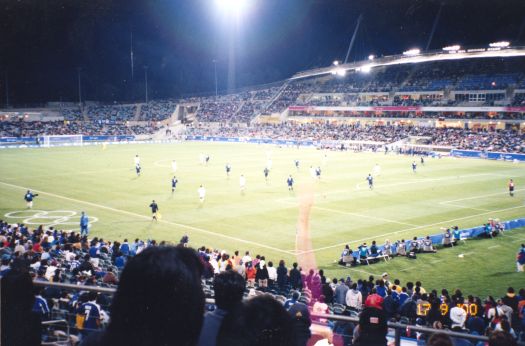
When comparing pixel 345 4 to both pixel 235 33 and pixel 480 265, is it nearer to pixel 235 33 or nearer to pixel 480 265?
pixel 235 33

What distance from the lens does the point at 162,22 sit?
118 meters

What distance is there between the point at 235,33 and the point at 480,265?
358 ft

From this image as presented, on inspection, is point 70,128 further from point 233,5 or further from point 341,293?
point 341,293

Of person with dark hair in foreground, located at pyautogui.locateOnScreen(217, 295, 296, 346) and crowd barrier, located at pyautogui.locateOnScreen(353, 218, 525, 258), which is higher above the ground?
person with dark hair in foreground, located at pyautogui.locateOnScreen(217, 295, 296, 346)

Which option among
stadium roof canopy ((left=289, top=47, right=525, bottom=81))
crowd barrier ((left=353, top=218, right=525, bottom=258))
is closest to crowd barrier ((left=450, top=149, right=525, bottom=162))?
stadium roof canopy ((left=289, top=47, right=525, bottom=81))

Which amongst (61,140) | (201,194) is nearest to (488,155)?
(201,194)

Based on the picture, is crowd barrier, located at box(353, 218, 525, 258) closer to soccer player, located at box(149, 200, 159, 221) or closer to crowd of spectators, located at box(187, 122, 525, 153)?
soccer player, located at box(149, 200, 159, 221)

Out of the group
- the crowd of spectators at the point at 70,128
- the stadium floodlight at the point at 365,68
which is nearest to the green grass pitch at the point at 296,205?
the crowd of spectators at the point at 70,128

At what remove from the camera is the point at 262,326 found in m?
2.52

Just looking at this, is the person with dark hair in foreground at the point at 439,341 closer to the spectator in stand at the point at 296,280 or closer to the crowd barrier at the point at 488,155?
the spectator in stand at the point at 296,280

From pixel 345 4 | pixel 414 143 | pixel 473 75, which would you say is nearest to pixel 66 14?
pixel 345 4

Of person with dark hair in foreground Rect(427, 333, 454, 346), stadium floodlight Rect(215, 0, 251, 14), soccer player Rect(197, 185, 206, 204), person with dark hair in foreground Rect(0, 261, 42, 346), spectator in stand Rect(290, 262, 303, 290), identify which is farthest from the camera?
stadium floodlight Rect(215, 0, 251, 14)

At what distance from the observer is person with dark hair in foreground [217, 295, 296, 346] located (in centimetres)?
249

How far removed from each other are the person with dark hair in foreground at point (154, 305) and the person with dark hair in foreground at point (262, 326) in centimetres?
36
